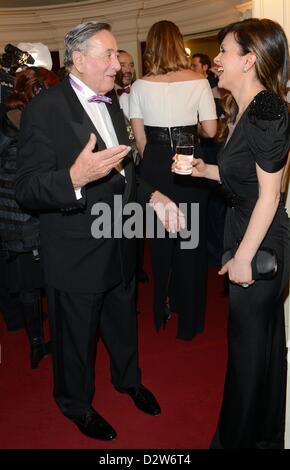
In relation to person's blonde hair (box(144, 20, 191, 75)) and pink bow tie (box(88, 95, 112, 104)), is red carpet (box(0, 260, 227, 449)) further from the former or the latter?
person's blonde hair (box(144, 20, 191, 75))

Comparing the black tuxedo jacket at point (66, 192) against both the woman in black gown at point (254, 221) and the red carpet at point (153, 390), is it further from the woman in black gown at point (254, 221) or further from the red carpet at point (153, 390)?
the red carpet at point (153, 390)

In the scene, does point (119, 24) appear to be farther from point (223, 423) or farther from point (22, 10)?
point (223, 423)

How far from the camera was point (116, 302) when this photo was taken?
8.12 ft

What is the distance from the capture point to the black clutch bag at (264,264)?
1790 mm

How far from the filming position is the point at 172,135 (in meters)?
3.03

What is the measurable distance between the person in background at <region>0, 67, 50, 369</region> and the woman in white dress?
692mm

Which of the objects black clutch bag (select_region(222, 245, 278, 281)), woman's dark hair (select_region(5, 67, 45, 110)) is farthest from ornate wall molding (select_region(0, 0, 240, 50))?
black clutch bag (select_region(222, 245, 278, 281))

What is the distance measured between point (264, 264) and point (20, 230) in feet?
4.97

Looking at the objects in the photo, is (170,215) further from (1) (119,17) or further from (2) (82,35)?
(1) (119,17)

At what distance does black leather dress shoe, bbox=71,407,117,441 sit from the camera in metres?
2.35

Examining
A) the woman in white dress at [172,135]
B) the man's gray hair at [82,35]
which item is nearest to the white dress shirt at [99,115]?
the man's gray hair at [82,35]

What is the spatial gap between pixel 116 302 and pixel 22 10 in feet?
30.7

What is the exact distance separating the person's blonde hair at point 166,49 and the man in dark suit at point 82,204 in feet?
2.69

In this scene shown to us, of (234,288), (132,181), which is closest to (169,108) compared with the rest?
(132,181)
